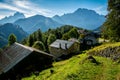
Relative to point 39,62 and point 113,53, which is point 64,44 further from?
point 113,53

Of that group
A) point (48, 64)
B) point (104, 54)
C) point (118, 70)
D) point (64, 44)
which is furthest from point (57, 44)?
point (118, 70)

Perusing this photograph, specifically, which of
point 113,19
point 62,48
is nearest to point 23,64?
point 113,19

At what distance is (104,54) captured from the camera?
49188mm

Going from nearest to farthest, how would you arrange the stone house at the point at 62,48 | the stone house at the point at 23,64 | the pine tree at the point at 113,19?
the stone house at the point at 23,64 → the pine tree at the point at 113,19 → the stone house at the point at 62,48

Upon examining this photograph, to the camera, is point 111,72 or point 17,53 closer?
point 111,72

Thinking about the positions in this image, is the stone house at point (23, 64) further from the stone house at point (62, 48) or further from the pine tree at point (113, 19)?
the stone house at point (62, 48)

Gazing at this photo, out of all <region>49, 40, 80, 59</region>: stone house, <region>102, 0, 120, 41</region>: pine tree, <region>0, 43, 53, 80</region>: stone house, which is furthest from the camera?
<region>49, 40, 80, 59</region>: stone house

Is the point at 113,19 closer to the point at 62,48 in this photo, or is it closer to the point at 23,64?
the point at 23,64

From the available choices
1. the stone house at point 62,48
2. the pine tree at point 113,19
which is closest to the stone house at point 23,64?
the pine tree at point 113,19

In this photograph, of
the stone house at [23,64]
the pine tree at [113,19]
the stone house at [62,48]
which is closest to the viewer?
the stone house at [23,64]

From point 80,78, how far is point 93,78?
6.06 ft

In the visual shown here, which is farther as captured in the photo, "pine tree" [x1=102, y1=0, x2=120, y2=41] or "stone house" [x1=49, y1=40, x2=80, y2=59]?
"stone house" [x1=49, y1=40, x2=80, y2=59]

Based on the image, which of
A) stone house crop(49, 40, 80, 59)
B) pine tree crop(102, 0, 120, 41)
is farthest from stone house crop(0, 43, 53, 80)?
stone house crop(49, 40, 80, 59)

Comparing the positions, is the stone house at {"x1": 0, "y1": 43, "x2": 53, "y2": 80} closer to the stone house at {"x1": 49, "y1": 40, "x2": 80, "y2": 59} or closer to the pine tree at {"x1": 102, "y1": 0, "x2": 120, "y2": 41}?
the pine tree at {"x1": 102, "y1": 0, "x2": 120, "y2": 41}
